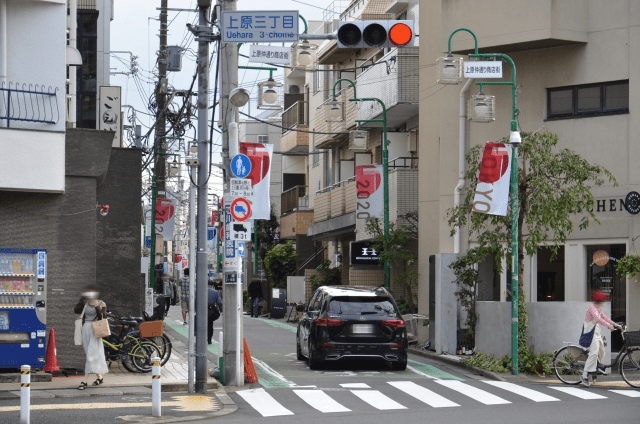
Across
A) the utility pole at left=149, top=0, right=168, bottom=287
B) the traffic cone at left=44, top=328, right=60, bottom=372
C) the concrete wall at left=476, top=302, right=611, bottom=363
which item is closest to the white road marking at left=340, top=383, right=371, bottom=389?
the concrete wall at left=476, top=302, right=611, bottom=363

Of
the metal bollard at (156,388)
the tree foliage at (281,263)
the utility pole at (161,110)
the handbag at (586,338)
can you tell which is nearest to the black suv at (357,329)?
the handbag at (586,338)

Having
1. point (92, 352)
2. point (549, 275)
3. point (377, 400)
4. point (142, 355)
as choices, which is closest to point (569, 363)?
point (377, 400)

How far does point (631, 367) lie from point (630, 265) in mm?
5212

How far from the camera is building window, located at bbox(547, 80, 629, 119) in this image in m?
25.2

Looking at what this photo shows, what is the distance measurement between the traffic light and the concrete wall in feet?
25.4

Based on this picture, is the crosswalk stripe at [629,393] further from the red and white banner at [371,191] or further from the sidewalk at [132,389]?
the red and white banner at [371,191]

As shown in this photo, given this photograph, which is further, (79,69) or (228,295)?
(79,69)

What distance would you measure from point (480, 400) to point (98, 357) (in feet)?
22.2

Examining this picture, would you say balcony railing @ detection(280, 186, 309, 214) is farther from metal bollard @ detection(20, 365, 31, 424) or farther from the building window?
metal bollard @ detection(20, 365, 31, 424)

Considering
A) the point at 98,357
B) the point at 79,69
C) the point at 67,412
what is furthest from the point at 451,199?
the point at 79,69

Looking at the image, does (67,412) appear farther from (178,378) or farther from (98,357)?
(178,378)

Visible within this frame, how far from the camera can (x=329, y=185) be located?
47.0 m

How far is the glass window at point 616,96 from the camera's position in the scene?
2517 cm

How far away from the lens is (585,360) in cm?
1942
